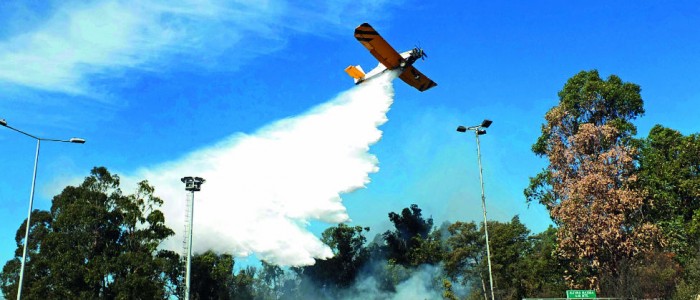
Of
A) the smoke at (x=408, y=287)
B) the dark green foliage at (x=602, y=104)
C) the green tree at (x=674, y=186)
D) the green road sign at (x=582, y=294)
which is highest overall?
the dark green foliage at (x=602, y=104)

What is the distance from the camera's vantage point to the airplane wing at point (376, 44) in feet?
132

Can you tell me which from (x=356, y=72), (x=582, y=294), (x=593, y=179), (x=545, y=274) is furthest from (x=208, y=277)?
(x=582, y=294)

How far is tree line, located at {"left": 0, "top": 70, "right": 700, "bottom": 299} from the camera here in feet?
139

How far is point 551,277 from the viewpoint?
53875 mm

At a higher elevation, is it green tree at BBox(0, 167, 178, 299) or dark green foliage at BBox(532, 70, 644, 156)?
dark green foliage at BBox(532, 70, 644, 156)

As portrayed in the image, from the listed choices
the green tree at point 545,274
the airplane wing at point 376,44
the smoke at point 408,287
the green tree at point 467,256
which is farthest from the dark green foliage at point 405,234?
the airplane wing at point 376,44

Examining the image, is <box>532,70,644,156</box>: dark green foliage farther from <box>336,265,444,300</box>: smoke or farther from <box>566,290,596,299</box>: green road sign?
<box>336,265,444,300</box>: smoke

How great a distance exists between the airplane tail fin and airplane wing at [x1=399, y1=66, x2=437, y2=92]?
3504 millimetres

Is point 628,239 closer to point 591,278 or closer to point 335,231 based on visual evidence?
point 591,278

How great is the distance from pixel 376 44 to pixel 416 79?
8.12 m

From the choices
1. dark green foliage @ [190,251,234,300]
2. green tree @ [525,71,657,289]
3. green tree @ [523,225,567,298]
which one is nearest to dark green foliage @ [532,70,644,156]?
green tree @ [525,71,657,289]

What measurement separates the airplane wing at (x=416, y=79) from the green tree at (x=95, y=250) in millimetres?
28573

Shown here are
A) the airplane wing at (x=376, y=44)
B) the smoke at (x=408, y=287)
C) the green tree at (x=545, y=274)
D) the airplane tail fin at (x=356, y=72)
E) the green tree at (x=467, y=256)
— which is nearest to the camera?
the airplane wing at (x=376, y=44)

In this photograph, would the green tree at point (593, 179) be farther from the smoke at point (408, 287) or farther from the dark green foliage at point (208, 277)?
the dark green foliage at point (208, 277)
